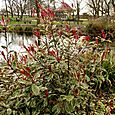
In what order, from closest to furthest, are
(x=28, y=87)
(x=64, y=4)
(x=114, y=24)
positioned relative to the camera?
(x=28, y=87) → (x=64, y=4) → (x=114, y=24)

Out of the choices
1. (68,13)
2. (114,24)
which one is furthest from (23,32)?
(68,13)

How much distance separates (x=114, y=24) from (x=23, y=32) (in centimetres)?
1452

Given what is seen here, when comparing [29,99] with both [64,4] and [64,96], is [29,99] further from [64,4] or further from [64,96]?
[64,4]

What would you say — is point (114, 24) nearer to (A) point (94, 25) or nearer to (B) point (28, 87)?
(A) point (94, 25)

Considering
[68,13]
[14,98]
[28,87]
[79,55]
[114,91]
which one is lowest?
[114,91]

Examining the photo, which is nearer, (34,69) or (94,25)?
(34,69)

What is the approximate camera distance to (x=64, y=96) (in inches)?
94.8

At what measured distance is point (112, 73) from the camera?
4793 millimetres

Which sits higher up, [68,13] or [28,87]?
[68,13]

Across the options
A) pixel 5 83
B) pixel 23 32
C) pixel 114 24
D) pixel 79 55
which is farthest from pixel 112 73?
pixel 23 32

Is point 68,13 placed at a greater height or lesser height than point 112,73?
greater

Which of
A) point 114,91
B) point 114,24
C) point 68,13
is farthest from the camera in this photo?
point 114,24

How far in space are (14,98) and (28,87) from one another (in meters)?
0.37

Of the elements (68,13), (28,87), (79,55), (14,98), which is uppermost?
(68,13)
